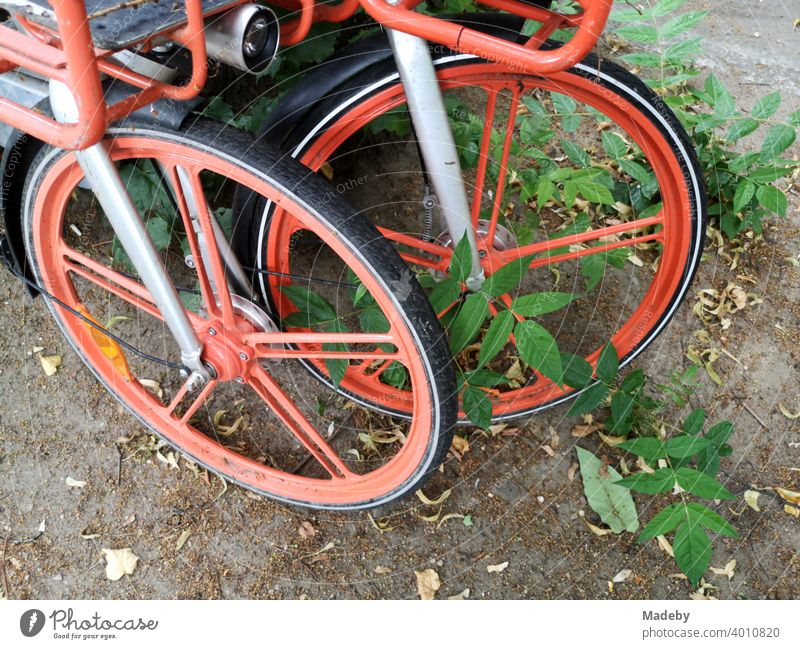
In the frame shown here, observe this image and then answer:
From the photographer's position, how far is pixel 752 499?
1.69 m

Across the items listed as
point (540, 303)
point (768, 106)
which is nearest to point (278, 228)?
point (540, 303)

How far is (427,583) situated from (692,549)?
0.55 m

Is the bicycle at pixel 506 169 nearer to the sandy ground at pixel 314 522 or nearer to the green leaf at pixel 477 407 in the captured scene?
the green leaf at pixel 477 407

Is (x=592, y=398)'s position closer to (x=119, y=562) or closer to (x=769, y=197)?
(x=769, y=197)

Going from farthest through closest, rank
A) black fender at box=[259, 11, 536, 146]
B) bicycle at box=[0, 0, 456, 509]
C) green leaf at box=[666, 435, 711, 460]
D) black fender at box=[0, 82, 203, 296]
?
1. green leaf at box=[666, 435, 711, 460]
2. black fender at box=[259, 11, 536, 146]
3. black fender at box=[0, 82, 203, 296]
4. bicycle at box=[0, 0, 456, 509]

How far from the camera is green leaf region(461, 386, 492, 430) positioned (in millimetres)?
1453

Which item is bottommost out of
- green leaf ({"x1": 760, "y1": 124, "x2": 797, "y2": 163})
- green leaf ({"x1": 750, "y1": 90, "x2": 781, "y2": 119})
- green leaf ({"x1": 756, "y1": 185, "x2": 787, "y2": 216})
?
green leaf ({"x1": 756, "y1": 185, "x2": 787, "y2": 216})

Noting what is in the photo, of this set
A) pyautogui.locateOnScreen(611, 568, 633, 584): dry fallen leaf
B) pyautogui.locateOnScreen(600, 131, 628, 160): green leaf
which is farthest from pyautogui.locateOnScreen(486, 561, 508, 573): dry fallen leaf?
pyautogui.locateOnScreen(600, 131, 628, 160): green leaf

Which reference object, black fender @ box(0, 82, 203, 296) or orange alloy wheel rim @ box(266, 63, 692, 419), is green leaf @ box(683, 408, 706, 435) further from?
black fender @ box(0, 82, 203, 296)

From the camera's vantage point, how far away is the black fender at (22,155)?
3.72ft

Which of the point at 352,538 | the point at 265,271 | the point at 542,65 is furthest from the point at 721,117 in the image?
the point at 352,538

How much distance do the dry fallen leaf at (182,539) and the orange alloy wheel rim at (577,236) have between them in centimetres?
55

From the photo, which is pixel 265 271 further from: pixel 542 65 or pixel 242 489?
pixel 542 65

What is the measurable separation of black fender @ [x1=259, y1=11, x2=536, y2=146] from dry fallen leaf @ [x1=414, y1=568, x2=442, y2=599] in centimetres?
95
